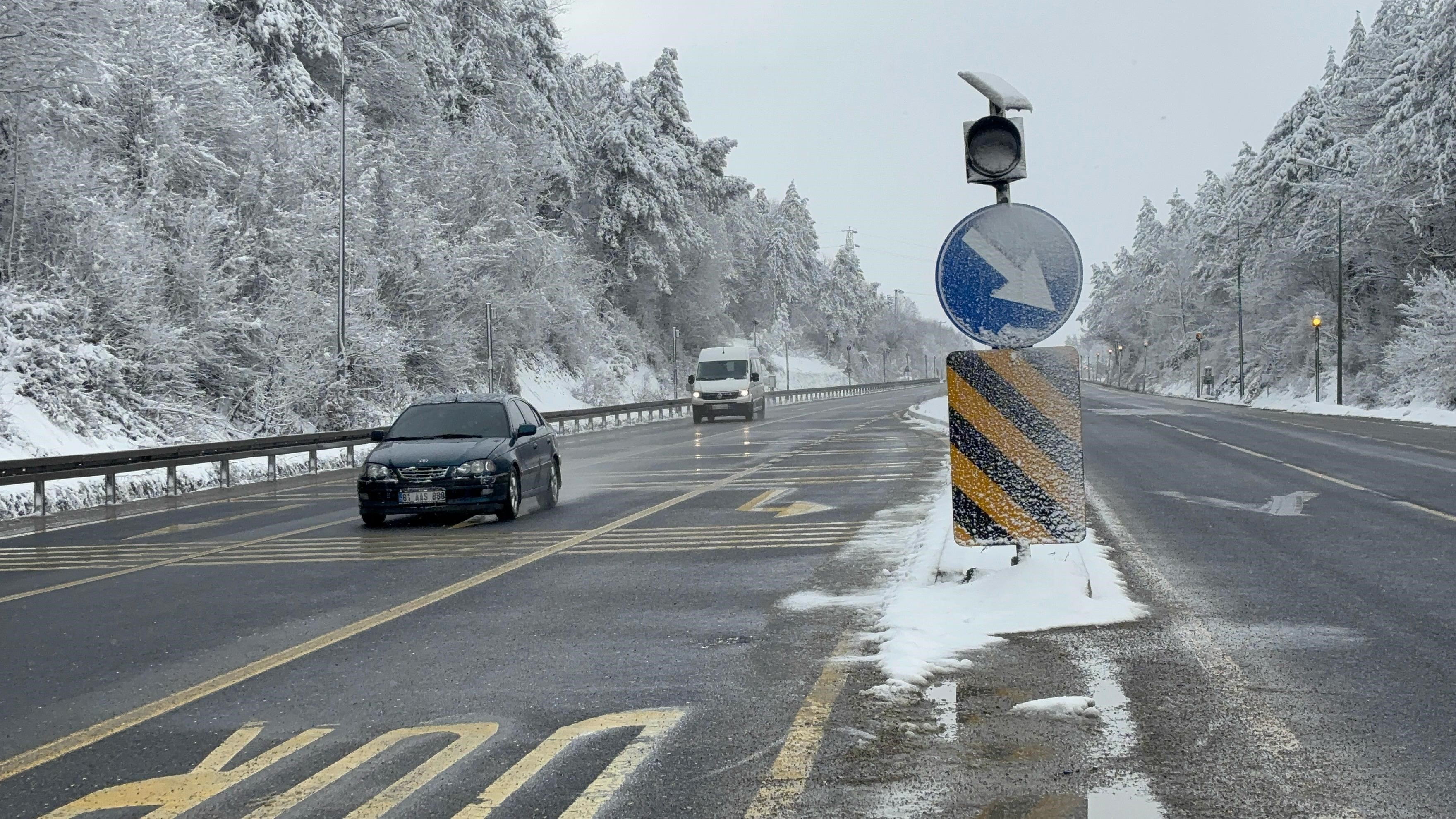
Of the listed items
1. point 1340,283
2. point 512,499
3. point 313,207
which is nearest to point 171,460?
point 512,499

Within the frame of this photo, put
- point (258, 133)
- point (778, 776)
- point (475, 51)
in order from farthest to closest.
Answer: point (475, 51) < point (258, 133) < point (778, 776)

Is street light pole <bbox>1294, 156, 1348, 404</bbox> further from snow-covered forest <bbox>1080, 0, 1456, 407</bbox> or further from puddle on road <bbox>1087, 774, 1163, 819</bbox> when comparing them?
puddle on road <bbox>1087, 774, 1163, 819</bbox>

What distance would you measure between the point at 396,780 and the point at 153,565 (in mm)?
8021

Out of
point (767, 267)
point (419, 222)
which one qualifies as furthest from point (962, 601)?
point (767, 267)

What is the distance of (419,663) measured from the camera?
668cm

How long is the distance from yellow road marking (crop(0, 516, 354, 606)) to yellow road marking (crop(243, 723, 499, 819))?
5.94 m

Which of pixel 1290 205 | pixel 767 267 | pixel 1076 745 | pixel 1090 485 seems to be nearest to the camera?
pixel 1076 745

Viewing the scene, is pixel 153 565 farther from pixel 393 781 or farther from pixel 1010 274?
pixel 1010 274

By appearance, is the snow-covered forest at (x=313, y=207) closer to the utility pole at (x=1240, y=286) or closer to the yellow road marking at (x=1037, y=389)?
the yellow road marking at (x=1037, y=389)

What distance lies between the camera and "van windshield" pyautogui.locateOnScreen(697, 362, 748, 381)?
45.1m

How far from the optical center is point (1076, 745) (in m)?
4.88

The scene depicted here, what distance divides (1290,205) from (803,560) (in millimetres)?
56179

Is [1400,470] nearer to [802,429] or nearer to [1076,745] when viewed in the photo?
[1076,745]

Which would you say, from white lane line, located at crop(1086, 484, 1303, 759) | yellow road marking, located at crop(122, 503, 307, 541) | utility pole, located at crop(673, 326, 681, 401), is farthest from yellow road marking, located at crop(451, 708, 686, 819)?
utility pole, located at crop(673, 326, 681, 401)
